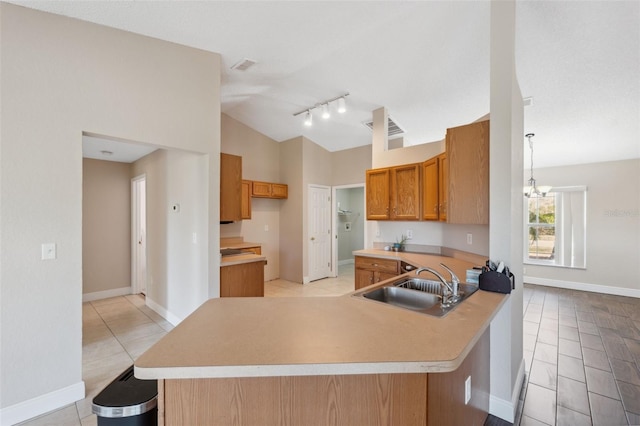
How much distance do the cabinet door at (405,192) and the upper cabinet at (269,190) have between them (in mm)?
2522

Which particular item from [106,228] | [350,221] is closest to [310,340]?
[106,228]

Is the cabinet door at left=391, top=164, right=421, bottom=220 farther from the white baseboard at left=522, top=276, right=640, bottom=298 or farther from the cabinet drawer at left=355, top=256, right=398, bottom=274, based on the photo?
the white baseboard at left=522, top=276, right=640, bottom=298

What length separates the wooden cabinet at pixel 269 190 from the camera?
17.9 ft

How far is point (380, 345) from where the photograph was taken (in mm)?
1102

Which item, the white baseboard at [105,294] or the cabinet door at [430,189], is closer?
the cabinet door at [430,189]

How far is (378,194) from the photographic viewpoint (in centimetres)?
445

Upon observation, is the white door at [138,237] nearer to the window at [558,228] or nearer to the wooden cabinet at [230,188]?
the wooden cabinet at [230,188]

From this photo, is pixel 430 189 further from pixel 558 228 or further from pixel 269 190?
pixel 558 228

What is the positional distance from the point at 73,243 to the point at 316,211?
4.28 meters

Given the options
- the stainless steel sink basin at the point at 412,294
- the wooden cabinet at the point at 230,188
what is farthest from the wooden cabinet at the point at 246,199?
the stainless steel sink basin at the point at 412,294

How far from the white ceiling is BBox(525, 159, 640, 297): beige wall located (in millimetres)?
473

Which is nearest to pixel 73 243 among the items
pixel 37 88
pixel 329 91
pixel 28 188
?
pixel 28 188

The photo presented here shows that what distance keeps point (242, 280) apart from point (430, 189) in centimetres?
269

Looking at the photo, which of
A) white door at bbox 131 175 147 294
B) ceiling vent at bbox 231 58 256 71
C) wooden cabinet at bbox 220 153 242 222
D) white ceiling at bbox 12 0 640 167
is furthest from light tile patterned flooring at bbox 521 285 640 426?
white door at bbox 131 175 147 294
